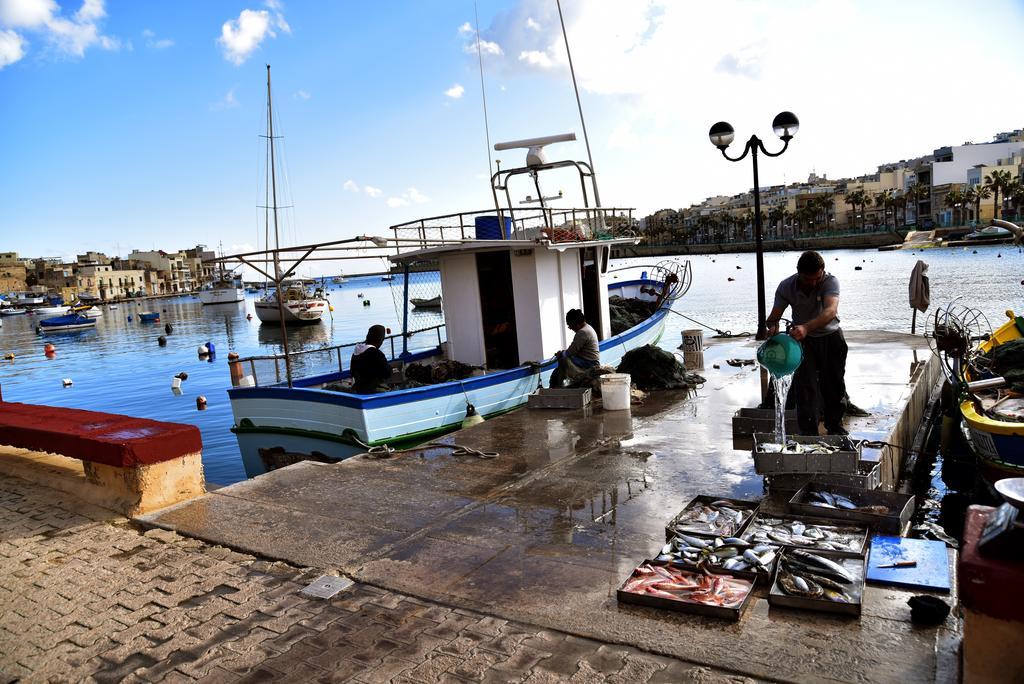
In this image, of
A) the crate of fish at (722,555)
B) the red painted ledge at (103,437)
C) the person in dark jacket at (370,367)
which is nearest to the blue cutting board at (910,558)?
the crate of fish at (722,555)

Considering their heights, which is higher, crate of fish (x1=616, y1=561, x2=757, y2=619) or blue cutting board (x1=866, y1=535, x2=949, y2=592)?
crate of fish (x1=616, y1=561, x2=757, y2=619)

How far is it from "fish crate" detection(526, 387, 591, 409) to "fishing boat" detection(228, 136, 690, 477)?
1218 mm

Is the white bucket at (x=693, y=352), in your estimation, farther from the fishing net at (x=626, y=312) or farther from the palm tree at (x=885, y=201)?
the palm tree at (x=885, y=201)

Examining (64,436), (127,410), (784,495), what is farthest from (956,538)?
(127,410)

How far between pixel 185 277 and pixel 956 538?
172 metres

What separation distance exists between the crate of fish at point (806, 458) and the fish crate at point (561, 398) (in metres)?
4.20

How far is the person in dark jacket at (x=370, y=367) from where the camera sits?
33.4 feet

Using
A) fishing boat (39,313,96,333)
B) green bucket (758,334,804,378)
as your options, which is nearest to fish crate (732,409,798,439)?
green bucket (758,334,804,378)

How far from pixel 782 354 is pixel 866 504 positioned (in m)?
1.55

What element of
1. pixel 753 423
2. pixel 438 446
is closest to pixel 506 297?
pixel 438 446

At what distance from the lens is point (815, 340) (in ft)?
22.3

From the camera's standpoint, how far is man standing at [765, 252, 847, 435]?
651 cm

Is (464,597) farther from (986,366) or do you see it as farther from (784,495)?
(986,366)

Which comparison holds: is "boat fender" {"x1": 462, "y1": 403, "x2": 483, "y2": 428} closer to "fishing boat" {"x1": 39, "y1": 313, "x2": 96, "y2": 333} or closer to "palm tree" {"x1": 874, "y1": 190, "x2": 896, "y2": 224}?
"fishing boat" {"x1": 39, "y1": 313, "x2": 96, "y2": 333}
